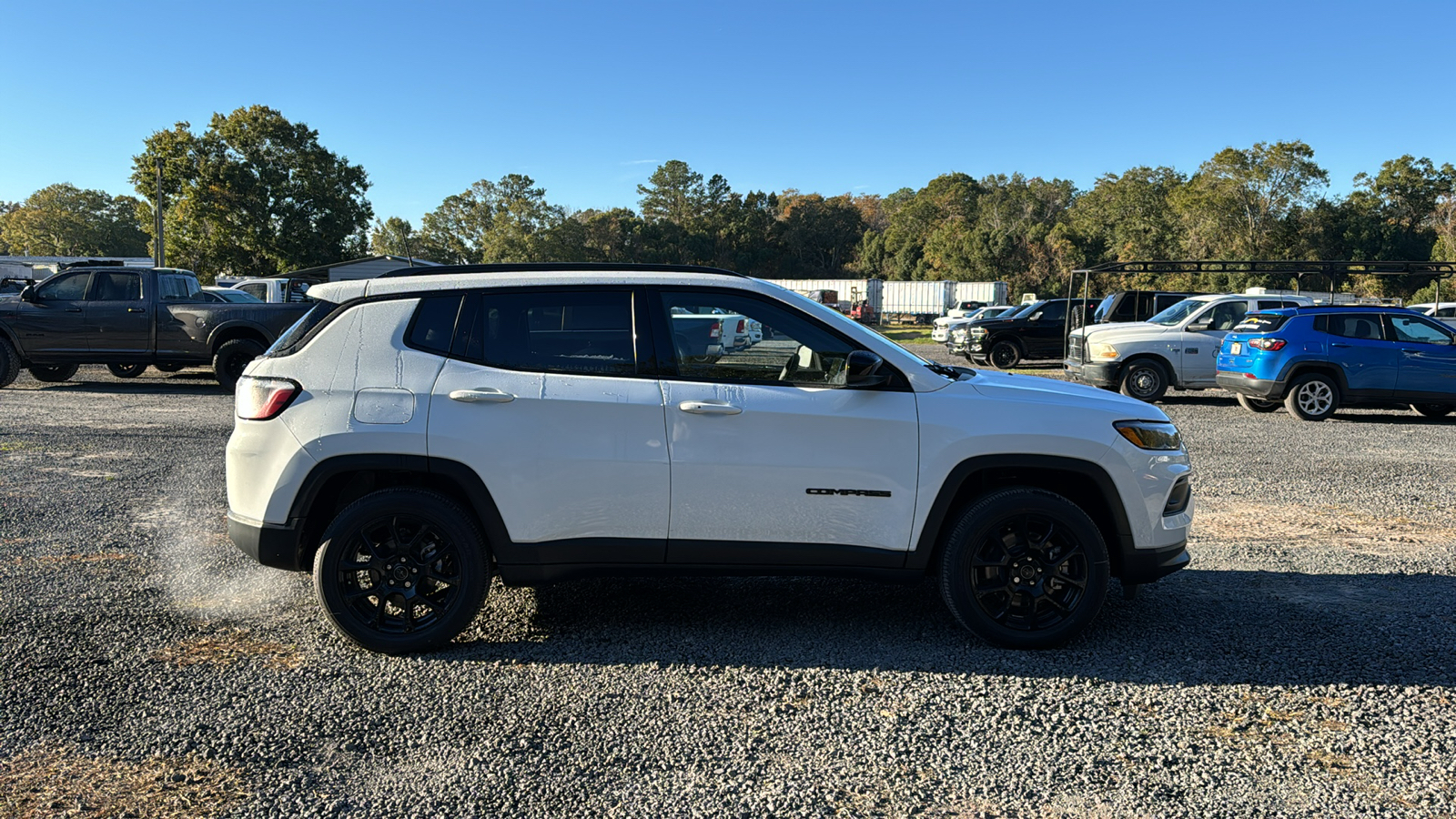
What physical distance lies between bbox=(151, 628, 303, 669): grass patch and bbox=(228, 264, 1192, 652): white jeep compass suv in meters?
0.34

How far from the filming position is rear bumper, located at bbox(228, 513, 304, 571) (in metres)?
4.16

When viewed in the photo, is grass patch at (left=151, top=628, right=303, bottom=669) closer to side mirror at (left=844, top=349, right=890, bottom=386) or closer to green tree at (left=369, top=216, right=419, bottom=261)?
side mirror at (left=844, top=349, right=890, bottom=386)

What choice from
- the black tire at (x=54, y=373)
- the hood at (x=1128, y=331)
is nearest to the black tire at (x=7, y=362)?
the black tire at (x=54, y=373)

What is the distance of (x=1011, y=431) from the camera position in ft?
13.6

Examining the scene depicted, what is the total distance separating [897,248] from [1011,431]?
97.5 meters

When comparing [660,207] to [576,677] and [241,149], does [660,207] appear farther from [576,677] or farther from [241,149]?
[576,677]

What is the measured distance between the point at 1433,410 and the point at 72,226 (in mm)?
126382

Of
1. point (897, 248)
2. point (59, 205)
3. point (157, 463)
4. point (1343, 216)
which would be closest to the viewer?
point (157, 463)

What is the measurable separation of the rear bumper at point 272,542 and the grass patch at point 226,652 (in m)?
0.39

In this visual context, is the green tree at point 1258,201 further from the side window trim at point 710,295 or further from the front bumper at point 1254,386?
the side window trim at point 710,295

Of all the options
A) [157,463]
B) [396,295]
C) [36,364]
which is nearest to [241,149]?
[36,364]

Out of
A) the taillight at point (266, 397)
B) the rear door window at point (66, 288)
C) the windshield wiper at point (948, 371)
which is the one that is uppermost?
the rear door window at point (66, 288)

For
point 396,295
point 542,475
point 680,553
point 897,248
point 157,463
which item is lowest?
point 157,463

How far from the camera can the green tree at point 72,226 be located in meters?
103
